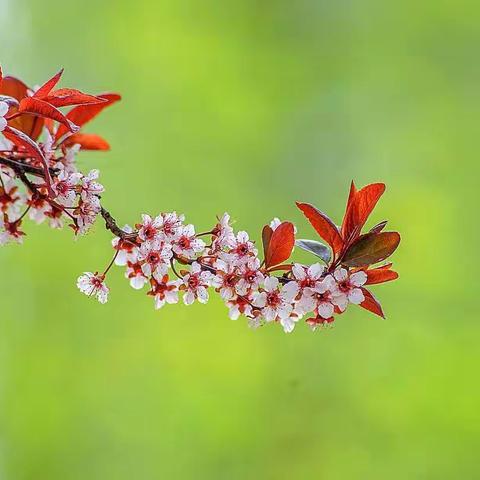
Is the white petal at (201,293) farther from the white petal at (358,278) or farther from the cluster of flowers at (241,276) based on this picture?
the white petal at (358,278)

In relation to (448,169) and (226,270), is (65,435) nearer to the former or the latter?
(448,169)

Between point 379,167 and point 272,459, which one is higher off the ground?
point 379,167

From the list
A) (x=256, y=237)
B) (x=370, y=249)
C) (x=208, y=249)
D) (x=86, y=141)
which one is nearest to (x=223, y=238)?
(x=208, y=249)

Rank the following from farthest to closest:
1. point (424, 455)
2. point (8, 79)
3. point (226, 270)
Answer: point (424, 455) → point (8, 79) → point (226, 270)

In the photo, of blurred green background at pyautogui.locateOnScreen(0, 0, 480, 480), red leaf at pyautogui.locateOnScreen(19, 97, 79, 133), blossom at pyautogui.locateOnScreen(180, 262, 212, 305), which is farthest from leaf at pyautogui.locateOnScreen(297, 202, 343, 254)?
blurred green background at pyautogui.locateOnScreen(0, 0, 480, 480)

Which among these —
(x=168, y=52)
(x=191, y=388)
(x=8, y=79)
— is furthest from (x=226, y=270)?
(x=168, y=52)

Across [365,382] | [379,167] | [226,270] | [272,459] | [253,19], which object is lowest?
[226,270]

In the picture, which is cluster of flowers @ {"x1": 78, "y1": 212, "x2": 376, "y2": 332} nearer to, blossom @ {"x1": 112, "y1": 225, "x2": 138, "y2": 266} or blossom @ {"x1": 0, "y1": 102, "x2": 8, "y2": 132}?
blossom @ {"x1": 112, "y1": 225, "x2": 138, "y2": 266}
